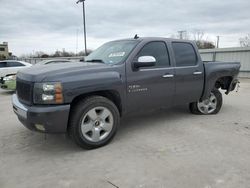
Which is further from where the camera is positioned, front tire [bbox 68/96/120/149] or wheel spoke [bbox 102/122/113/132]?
wheel spoke [bbox 102/122/113/132]

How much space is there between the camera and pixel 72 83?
370cm

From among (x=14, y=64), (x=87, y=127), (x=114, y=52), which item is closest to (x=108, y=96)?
(x=87, y=127)

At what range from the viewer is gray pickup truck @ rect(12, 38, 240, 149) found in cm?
365

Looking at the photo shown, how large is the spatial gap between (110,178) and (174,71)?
271cm

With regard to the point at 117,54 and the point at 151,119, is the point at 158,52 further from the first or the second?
the point at 151,119

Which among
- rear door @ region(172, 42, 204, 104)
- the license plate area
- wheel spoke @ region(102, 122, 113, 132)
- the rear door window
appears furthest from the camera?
rear door @ region(172, 42, 204, 104)

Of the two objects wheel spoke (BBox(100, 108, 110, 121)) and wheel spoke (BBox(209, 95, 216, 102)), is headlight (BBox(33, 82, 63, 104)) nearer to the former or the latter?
wheel spoke (BBox(100, 108, 110, 121))

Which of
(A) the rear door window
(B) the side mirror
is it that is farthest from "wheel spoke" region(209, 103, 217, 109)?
(B) the side mirror

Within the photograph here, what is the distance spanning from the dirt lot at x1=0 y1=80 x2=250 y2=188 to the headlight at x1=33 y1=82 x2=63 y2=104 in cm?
90

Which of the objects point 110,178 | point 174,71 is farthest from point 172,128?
point 110,178

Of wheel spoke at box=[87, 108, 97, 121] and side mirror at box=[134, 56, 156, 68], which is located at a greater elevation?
side mirror at box=[134, 56, 156, 68]

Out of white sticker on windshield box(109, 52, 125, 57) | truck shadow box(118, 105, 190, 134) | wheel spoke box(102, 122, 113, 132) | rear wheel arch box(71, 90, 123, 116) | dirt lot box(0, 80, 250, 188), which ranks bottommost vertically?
dirt lot box(0, 80, 250, 188)

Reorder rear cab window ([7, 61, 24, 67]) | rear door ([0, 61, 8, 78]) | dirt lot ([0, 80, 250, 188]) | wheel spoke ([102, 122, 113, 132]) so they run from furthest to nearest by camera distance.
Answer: rear cab window ([7, 61, 24, 67]) < rear door ([0, 61, 8, 78]) < wheel spoke ([102, 122, 113, 132]) < dirt lot ([0, 80, 250, 188])

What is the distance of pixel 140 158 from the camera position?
3.68 metres
